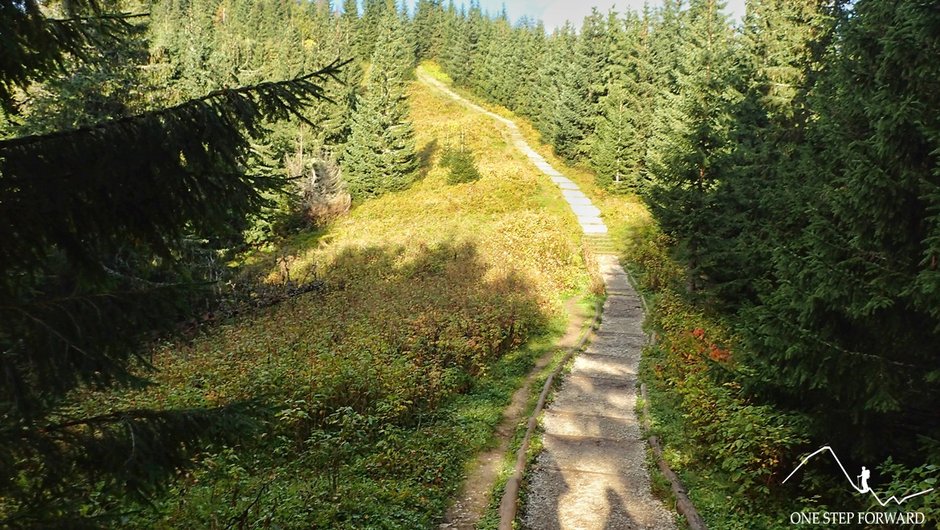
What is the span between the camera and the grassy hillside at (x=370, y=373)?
815 cm

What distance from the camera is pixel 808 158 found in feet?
36.1

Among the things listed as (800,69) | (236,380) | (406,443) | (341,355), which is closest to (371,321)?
(341,355)

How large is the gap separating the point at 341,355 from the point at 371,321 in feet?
11.2

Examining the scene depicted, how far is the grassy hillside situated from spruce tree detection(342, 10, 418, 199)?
40.0 feet

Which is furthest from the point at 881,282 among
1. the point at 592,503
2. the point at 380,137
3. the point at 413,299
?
the point at 380,137

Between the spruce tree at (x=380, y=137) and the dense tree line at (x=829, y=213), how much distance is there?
22172 millimetres

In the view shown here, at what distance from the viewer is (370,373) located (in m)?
12.3

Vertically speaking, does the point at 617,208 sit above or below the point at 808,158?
below

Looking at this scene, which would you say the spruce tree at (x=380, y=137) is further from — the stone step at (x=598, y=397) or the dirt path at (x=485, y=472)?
the stone step at (x=598, y=397)

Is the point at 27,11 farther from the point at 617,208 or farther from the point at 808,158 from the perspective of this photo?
the point at 617,208

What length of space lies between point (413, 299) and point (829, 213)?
13.5 meters

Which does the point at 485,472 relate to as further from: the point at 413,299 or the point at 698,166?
the point at 698,166

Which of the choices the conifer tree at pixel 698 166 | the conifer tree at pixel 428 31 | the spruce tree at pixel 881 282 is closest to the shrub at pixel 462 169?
the conifer tree at pixel 698 166

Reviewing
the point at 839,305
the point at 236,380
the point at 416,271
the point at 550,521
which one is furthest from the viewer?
the point at 416,271
